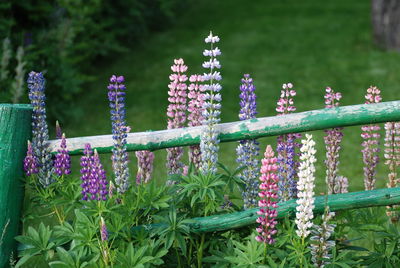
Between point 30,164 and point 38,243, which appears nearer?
point 38,243

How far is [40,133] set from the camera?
3889 mm

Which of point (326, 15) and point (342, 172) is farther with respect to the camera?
point (326, 15)

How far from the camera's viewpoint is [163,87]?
1001 cm

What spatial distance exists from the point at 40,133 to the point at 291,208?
1474mm

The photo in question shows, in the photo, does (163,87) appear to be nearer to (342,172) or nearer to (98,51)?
(98,51)

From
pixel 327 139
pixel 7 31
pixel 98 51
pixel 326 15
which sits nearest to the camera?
pixel 327 139

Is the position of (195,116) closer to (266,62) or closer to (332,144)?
(332,144)

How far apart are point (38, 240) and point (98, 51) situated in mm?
6647

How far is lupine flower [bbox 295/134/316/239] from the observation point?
3230 millimetres

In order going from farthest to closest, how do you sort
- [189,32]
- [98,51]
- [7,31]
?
1. [189,32]
2. [98,51]
3. [7,31]

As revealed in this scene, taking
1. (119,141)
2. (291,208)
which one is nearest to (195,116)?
(119,141)

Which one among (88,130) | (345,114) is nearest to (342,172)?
(88,130)

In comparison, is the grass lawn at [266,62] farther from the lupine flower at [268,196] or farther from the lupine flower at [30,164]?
the lupine flower at [268,196]

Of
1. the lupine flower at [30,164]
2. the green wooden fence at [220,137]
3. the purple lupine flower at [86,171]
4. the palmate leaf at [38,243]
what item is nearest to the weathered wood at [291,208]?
the green wooden fence at [220,137]
